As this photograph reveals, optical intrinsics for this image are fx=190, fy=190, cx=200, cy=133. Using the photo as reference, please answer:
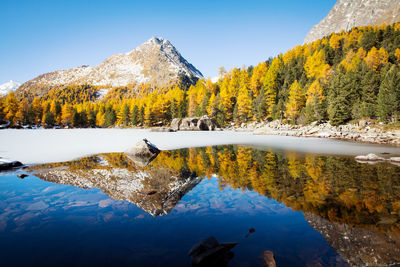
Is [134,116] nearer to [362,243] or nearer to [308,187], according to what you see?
[308,187]

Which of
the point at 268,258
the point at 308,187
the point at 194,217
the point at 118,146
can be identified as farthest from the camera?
the point at 118,146

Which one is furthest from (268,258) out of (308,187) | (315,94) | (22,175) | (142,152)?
(315,94)

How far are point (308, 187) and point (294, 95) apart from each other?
4470cm

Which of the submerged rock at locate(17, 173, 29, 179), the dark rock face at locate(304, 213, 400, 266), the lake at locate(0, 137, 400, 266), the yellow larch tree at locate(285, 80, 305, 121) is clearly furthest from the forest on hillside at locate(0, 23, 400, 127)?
Answer: the submerged rock at locate(17, 173, 29, 179)

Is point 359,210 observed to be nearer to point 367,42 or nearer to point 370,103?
point 370,103

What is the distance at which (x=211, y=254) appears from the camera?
2963 millimetres

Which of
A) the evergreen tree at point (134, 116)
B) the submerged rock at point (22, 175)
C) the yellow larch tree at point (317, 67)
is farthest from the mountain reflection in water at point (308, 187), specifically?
the evergreen tree at point (134, 116)

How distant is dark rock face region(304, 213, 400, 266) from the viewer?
119 inches

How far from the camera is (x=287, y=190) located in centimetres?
615

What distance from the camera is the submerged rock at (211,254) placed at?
2.90 m

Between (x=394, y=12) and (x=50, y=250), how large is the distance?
856ft

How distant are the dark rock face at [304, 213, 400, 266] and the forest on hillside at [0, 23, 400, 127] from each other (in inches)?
1352

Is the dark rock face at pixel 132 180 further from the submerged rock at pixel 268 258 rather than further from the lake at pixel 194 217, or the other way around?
the submerged rock at pixel 268 258

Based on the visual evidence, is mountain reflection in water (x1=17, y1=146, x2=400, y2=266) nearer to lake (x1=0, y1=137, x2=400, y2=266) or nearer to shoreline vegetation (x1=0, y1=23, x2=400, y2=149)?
lake (x1=0, y1=137, x2=400, y2=266)
